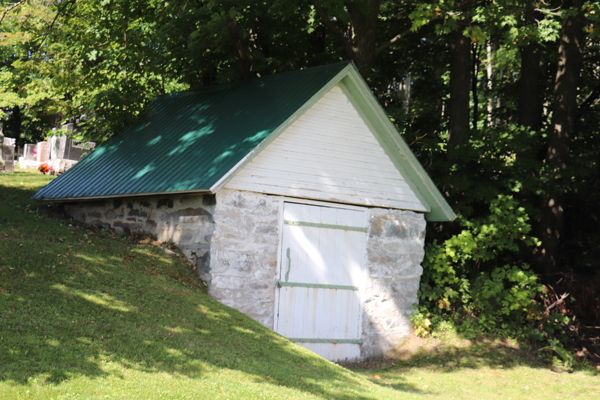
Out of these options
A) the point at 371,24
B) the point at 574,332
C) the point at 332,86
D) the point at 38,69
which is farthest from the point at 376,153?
the point at 38,69

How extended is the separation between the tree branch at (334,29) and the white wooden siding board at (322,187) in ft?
14.1

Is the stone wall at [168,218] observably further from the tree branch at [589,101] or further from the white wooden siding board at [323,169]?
the tree branch at [589,101]

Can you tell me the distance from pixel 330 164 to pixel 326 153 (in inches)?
7.7

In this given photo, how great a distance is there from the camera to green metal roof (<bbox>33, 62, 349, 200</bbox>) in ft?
37.1

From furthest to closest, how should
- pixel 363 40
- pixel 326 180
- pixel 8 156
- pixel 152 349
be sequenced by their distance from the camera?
1. pixel 8 156
2. pixel 363 40
3. pixel 326 180
4. pixel 152 349

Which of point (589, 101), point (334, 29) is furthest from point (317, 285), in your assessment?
point (589, 101)

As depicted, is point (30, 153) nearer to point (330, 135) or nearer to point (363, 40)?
point (363, 40)

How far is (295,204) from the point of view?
11.6 metres

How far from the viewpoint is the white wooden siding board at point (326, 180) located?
1119 cm

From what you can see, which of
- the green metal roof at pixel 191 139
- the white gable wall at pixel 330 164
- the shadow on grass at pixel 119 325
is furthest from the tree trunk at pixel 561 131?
the shadow on grass at pixel 119 325

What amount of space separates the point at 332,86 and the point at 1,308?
6.41 metres

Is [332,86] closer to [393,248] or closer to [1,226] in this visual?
[393,248]

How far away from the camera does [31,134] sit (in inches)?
1693

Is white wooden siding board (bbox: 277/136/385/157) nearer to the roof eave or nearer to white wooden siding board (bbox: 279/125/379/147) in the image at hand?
white wooden siding board (bbox: 279/125/379/147)
